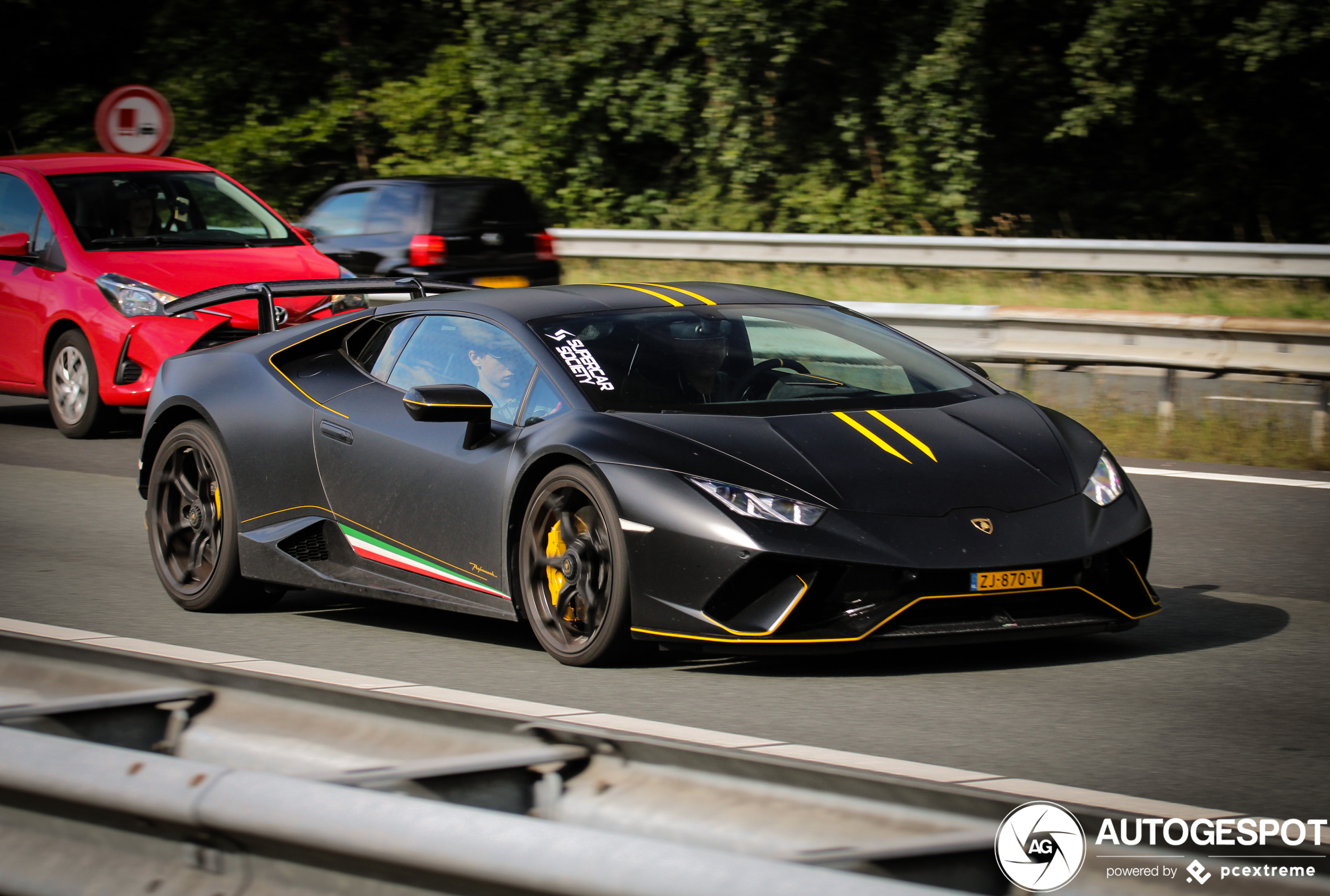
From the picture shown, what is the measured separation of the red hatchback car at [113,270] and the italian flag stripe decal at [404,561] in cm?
571

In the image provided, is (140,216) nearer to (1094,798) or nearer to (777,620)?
(777,620)

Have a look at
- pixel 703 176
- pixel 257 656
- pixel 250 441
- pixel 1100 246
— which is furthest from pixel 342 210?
pixel 257 656

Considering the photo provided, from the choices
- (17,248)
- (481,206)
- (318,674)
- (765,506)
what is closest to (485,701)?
(318,674)

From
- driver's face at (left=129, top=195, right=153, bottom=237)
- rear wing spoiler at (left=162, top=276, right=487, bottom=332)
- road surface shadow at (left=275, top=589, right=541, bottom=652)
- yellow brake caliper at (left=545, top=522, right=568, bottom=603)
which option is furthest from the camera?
driver's face at (left=129, top=195, right=153, bottom=237)

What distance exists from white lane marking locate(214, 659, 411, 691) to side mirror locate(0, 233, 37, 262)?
303 inches

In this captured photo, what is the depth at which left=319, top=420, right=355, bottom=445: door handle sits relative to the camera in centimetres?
651

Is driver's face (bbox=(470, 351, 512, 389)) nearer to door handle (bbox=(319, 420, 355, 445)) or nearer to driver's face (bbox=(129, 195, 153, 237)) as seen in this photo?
door handle (bbox=(319, 420, 355, 445))

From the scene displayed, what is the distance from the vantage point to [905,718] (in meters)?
4.89

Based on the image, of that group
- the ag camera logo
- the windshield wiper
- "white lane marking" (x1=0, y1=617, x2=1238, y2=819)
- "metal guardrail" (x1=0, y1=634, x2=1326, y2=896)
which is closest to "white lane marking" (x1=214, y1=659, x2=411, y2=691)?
"white lane marking" (x1=0, y1=617, x2=1238, y2=819)

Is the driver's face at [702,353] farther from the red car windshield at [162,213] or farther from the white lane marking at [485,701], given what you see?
the red car windshield at [162,213]

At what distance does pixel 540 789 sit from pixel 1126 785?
1831mm

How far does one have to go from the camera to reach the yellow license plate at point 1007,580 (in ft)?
16.9

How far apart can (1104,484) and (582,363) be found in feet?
5.84

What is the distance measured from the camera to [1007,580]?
5199 mm
